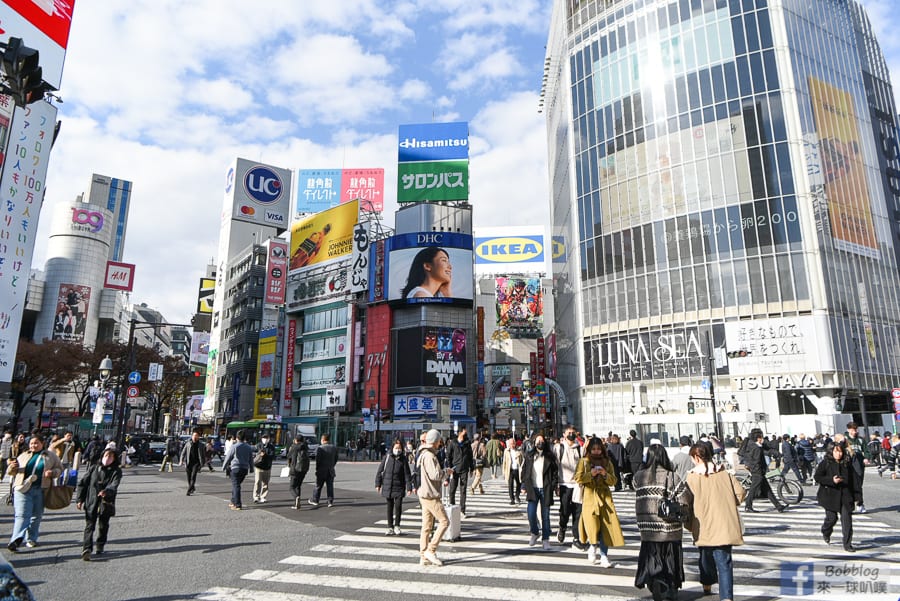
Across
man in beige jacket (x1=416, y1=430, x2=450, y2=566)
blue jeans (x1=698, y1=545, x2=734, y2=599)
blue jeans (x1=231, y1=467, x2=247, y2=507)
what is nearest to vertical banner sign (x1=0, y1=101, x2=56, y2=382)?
blue jeans (x1=231, y1=467, x2=247, y2=507)

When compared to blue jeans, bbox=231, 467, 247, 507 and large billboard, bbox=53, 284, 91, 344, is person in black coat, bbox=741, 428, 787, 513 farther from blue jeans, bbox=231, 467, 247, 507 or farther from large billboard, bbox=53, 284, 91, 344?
large billboard, bbox=53, 284, 91, 344

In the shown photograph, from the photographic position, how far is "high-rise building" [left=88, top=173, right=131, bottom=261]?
15375cm

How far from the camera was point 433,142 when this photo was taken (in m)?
65.2

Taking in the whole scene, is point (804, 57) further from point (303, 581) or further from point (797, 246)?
point (303, 581)

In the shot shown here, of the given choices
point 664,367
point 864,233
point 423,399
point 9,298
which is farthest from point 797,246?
point 9,298

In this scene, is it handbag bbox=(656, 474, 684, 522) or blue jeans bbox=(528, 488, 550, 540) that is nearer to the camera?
handbag bbox=(656, 474, 684, 522)

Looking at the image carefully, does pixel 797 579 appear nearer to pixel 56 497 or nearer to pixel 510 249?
pixel 56 497

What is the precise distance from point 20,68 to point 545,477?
446 inches

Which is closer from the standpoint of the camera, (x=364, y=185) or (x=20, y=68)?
(x=20, y=68)

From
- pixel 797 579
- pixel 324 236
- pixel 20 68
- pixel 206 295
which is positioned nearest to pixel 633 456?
pixel 797 579

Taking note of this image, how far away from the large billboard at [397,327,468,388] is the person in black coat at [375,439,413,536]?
45.7 m

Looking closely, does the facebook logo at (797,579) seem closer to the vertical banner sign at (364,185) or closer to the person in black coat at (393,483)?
the person in black coat at (393,483)

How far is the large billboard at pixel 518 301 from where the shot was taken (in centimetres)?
9950

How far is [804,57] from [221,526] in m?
53.1
